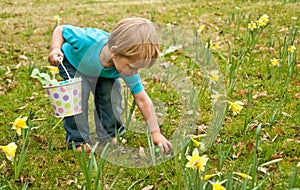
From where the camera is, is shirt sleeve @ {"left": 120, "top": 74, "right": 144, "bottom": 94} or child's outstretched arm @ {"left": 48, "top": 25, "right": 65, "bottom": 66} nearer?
child's outstretched arm @ {"left": 48, "top": 25, "right": 65, "bottom": 66}

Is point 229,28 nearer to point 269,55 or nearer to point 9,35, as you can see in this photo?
point 269,55

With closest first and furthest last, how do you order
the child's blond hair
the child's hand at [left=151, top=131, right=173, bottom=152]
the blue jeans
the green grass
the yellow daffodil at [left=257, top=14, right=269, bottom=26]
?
the child's blond hair
the green grass
the child's hand at [left=151, top=131, right=173, bottom=152]
the blue jeans
the yellow daffodil at [left=257, top=14, right=269, bottom=26]

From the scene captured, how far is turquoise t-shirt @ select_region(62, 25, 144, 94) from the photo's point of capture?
2.70 metres

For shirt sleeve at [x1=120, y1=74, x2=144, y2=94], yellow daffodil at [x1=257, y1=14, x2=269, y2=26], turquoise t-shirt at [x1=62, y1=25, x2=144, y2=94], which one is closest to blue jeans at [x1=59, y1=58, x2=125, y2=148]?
turquoise t-shirt at [x1=62, y1=25, x2=144, y2=94]

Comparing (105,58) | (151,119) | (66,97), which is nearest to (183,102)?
(151,119)

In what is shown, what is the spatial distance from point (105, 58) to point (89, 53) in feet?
0.61

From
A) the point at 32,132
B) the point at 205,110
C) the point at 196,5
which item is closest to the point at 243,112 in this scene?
the point at 205,110

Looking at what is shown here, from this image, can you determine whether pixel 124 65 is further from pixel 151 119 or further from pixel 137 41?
pixel 151 119

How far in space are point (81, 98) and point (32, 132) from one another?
579 millimetres

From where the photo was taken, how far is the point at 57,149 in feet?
9.52

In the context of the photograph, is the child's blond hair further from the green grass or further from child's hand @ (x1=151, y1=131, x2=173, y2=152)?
the green grass

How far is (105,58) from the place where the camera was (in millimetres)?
2605

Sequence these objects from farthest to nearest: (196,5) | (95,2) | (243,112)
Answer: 1. (95,2)
2. (196,5)
3. (243,112)

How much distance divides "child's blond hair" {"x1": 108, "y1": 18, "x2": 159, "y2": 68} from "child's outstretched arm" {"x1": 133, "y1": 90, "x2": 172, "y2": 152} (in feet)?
1.09
